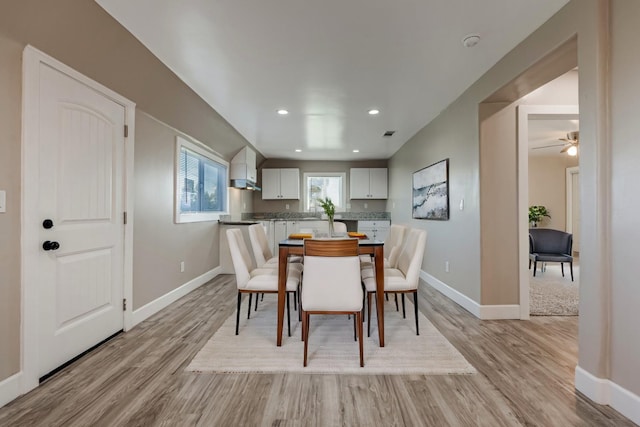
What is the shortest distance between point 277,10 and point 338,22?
1.39 ft

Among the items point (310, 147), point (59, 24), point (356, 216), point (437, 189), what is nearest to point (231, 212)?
point (310, 147)

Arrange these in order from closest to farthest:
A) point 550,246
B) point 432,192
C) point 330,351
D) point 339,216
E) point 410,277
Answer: point 330,351 < point 410,277 < point 432,192 < point 550,246 < point 339,216

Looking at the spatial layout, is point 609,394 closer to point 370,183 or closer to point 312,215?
point 370,183

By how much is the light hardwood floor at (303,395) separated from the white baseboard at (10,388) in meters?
0.03

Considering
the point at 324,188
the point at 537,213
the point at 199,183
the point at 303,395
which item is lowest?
the point at 303,395

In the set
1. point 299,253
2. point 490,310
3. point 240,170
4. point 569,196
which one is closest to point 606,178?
point 490,310

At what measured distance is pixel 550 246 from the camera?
457 cm

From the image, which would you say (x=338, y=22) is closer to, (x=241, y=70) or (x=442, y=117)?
(x=241, y=70)

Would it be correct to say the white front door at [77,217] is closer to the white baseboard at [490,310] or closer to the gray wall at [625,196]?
the gray wall at [625,196]

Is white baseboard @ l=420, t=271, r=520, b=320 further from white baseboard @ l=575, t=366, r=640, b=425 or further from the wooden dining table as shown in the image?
the wooden dining table

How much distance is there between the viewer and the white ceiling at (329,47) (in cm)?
191

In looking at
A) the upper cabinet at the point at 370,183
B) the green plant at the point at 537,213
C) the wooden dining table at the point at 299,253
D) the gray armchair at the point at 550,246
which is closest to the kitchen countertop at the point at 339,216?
the upper cabinet at the point at 370,183

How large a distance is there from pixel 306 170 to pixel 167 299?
4774 mm

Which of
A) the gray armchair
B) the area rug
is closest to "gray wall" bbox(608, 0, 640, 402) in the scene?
the area rug
